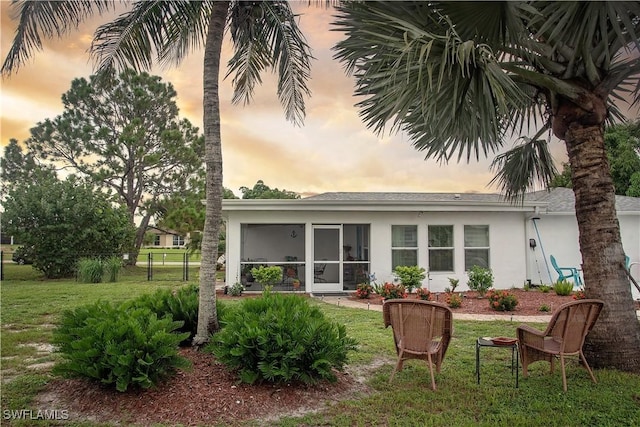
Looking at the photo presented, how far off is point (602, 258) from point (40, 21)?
23.7 ft

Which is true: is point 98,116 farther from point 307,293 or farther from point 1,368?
point 1,368

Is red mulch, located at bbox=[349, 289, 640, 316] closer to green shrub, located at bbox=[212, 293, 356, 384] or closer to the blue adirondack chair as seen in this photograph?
the blue adirondack chair

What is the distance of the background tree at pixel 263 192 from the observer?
41.8 metres

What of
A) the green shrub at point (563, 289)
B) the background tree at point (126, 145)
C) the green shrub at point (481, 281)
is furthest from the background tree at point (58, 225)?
the green shrub at point (563, 289)

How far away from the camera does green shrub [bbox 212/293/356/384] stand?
4047mm

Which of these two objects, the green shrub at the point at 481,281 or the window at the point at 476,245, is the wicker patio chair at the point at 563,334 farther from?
the window at the point at 476,245

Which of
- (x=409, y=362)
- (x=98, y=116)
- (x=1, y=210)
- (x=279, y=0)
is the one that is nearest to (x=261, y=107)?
(x=279, y=0)

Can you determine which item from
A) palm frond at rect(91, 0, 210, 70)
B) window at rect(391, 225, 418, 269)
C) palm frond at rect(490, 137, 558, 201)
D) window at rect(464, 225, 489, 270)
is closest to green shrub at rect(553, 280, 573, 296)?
window at rect(464, 225, 489, 270)

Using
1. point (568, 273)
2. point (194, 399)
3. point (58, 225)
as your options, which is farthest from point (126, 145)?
point (194, 399)

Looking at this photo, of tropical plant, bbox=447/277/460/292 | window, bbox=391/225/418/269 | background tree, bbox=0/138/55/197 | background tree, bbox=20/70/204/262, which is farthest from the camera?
background tree, bbox=0/138/55/197

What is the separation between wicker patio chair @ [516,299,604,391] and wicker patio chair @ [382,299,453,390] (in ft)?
3.22

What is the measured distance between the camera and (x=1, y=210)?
59.2 ft

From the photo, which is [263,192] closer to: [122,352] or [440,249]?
[440,249]
